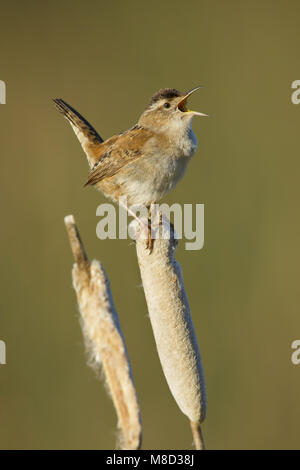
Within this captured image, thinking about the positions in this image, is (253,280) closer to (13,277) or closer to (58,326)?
(58,326)

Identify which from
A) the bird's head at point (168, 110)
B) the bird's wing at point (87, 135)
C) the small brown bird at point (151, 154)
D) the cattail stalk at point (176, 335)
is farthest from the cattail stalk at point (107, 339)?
the bird's wing at point (87, 135)

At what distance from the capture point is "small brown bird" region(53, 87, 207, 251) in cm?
282

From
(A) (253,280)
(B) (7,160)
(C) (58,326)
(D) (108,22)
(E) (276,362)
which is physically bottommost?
(E) (276,362)

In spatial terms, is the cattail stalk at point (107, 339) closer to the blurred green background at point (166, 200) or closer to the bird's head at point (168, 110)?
the bird's head at point (168, 110)

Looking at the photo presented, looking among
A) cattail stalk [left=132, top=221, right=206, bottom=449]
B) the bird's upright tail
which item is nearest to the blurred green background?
the bird's upright tail

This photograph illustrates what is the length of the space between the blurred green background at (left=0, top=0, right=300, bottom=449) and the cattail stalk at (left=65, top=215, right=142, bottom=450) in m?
2.14

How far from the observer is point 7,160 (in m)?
4.88

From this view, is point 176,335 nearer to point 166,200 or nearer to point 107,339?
point 107,339

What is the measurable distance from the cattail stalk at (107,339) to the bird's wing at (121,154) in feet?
3.97

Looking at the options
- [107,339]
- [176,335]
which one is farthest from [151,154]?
[107,339]

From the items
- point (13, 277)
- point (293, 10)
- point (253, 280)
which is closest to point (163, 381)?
point (253, 280)

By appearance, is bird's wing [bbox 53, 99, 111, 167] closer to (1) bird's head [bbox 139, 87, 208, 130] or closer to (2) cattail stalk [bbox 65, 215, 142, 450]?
(1) bird's head [bbox 139, 87, 208, 130]

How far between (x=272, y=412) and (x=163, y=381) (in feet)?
2.69

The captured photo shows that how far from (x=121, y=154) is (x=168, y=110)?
1.13 feet
